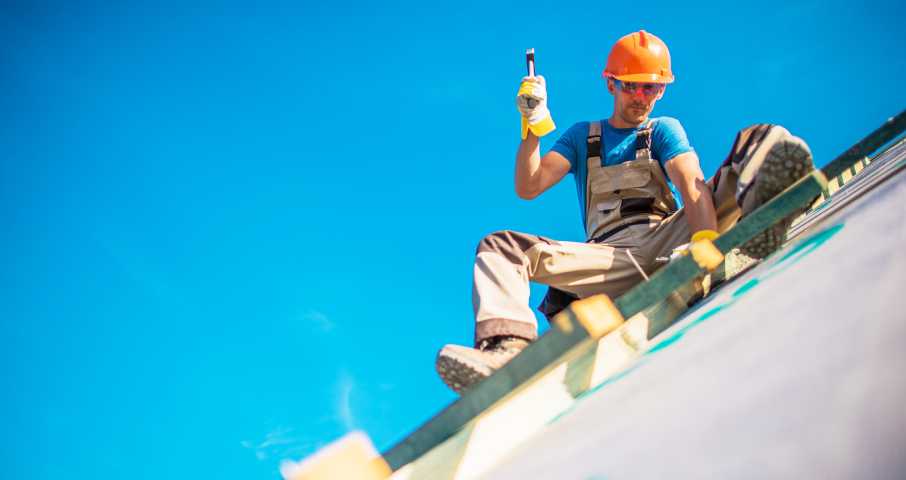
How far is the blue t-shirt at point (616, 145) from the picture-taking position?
9.45 ft

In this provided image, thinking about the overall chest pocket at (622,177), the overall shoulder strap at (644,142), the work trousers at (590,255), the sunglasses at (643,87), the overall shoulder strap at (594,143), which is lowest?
the work trousers at (590,255)

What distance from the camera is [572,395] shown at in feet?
3.81

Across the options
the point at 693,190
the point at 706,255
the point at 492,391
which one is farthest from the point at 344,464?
the point at 693,190

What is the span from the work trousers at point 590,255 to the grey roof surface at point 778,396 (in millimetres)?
922

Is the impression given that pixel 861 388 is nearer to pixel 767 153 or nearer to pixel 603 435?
pixel 603 435

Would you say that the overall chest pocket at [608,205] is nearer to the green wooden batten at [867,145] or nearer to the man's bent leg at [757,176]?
the man's bent leg at [757,176]

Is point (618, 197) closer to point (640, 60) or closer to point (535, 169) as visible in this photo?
point (535, 169)

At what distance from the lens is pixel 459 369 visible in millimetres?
1701

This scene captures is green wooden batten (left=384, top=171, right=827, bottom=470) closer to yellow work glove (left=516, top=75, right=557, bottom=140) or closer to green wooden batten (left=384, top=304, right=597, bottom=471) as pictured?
green wooden batten (left=384, top=304, right=597, bottom=471)

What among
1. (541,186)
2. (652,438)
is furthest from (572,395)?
(541,186)

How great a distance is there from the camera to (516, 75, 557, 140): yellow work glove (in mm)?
2686

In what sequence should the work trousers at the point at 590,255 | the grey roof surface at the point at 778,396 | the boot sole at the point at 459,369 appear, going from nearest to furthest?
1. the grey roof surface at the point at 778,396
2. the boot sole at the point at 459,369
3. the work trousers at the point at 590,255

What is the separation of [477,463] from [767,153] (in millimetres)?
1635

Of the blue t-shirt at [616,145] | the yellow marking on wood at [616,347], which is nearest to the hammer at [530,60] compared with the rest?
the blue t-shirt at [616,145]
